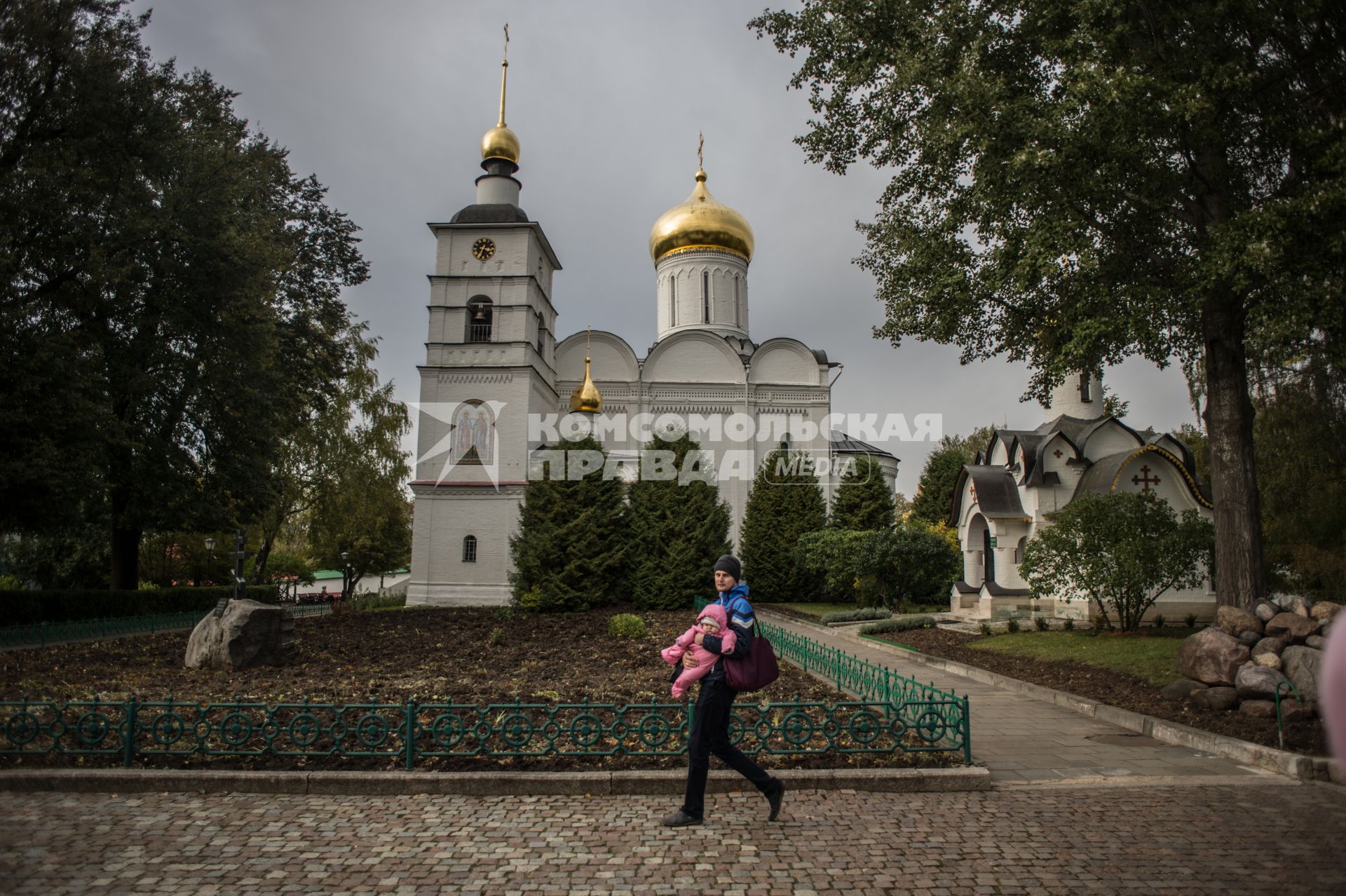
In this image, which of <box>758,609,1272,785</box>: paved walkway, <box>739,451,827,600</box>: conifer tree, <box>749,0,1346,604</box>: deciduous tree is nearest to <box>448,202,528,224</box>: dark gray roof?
<box>739,451,827,600</box>: conifer tree

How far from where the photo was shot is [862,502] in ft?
88.4

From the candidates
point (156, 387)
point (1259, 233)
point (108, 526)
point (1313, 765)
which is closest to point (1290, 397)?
point (1259, 233)

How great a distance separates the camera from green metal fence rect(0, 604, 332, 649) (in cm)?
1443

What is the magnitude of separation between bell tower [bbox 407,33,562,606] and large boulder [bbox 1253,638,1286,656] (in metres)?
20.0

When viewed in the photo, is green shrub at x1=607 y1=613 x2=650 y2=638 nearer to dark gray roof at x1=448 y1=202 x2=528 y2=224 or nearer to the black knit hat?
the black knit hat

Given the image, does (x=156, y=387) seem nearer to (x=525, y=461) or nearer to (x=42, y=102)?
(x=42, y=102)

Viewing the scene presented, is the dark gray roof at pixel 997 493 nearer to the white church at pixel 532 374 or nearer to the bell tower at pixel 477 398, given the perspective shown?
the white church at pixel 532 374

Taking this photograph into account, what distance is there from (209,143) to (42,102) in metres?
3.76

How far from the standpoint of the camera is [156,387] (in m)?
17.1

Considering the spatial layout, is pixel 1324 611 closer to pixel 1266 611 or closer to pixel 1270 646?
pixel 1266 611

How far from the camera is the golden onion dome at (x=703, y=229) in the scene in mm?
31766

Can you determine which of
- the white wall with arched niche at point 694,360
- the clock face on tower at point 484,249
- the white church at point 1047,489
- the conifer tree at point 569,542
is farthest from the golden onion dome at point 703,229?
the white church at point 1047,489

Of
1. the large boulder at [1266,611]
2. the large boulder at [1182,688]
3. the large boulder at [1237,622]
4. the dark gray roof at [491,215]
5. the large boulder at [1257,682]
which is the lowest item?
the large boulder at [1182,688]

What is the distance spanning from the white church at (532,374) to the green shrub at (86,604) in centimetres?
629
